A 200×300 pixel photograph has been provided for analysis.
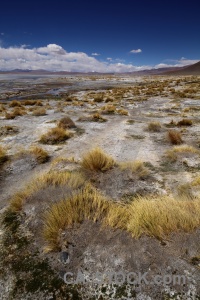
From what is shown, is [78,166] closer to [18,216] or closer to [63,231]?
[18,216]

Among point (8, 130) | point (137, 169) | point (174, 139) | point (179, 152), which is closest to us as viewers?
point (137, 169)

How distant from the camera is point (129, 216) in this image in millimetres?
4270

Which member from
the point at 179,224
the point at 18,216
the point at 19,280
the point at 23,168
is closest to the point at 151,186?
the point at 179,224

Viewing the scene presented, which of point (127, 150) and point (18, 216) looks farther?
point (127, 150)

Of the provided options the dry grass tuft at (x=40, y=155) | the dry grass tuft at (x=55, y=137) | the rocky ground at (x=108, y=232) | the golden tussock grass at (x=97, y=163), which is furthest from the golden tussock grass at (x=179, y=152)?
the dry grass tuft at (x=55, y=137)

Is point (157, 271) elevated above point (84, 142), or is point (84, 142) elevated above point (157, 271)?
point (157, 271)

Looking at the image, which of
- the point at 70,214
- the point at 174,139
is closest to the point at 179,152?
the point at 174,139

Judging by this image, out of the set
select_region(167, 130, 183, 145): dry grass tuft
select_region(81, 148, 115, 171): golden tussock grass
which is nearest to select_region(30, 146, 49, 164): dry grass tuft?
select_region(81, 148, 115, 171): golden tussock grass

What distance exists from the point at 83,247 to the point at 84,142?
735cm

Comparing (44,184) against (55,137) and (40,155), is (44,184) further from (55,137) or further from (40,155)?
(55,137)

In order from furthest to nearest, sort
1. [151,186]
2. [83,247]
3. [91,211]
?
1. [151,186]
2. [91,211]
3. [83,247]

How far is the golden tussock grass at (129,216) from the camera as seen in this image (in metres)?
3.83

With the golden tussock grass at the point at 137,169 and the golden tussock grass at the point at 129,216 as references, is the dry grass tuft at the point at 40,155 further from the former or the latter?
the golden tussock grass at the point at 129,216

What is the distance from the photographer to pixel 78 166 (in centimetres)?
779
